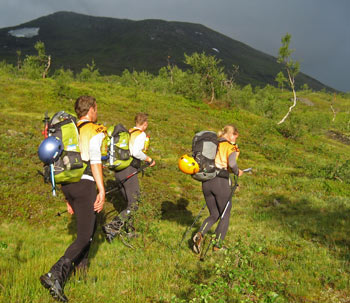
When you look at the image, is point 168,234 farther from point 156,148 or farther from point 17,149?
point 156,148

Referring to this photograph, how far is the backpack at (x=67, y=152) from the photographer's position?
12.3 ft

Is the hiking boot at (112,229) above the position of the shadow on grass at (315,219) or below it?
below

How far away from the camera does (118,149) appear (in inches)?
236

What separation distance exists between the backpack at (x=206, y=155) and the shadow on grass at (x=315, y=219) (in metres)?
3.55

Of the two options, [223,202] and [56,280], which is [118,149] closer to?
[223,202]

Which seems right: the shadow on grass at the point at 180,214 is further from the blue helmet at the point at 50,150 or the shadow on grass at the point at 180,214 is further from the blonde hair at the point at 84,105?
the blue helmet at the point at 50,150

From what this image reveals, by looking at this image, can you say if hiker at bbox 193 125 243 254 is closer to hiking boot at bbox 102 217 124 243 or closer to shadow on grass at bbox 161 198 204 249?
shadow on grass at bbox 161 198 204 249

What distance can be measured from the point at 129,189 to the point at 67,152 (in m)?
2.92

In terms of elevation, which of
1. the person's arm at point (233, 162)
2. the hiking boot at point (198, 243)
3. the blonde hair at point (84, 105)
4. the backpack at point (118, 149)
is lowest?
the hiking boot at point (198, 243)

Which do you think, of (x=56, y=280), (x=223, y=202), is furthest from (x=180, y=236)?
(x=56, y=280)

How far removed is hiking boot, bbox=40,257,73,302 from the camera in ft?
11.4

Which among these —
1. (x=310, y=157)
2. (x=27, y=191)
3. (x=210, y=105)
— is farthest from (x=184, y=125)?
(x=27, y=191)

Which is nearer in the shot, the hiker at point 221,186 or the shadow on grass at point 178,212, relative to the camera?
the hiker at point 221,186

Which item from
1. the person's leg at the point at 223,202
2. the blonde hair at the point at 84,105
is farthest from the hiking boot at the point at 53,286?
the person's leg at the point at 223,202
